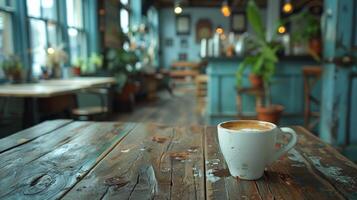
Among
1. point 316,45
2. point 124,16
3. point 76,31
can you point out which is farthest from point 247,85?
point 124,16

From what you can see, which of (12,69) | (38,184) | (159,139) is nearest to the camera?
(38,184)

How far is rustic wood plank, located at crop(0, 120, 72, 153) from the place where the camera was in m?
0.95

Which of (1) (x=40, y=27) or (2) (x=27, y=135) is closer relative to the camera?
(2) (x=27, y=135)

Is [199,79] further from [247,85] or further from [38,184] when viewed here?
[38,184]

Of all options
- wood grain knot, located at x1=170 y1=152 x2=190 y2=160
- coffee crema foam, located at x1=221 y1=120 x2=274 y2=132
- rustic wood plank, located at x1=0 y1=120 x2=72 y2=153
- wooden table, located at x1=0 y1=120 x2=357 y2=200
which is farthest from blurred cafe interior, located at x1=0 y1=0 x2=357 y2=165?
coffee crema foam, located at x1=221 y1=120 x2=274 y2=132

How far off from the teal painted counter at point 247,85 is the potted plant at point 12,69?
2.17 metres

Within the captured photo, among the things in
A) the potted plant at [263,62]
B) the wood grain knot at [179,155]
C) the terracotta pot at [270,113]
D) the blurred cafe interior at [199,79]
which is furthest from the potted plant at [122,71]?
the wood grain knot at [179,155]

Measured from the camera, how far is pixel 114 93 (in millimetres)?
5793

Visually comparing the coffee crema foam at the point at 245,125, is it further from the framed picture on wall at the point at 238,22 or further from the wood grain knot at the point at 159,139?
the framed picture on wall at the point at 238,22

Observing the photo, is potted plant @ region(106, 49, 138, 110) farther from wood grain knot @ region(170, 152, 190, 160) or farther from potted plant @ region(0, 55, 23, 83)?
wood grain knot @ region(170, 152, 190, 160)

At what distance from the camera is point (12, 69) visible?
3.02 metres

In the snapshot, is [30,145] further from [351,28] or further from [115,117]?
[115,117]

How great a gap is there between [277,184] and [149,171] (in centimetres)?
28

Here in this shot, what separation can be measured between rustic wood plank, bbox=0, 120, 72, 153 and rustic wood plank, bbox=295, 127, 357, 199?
83 cm
